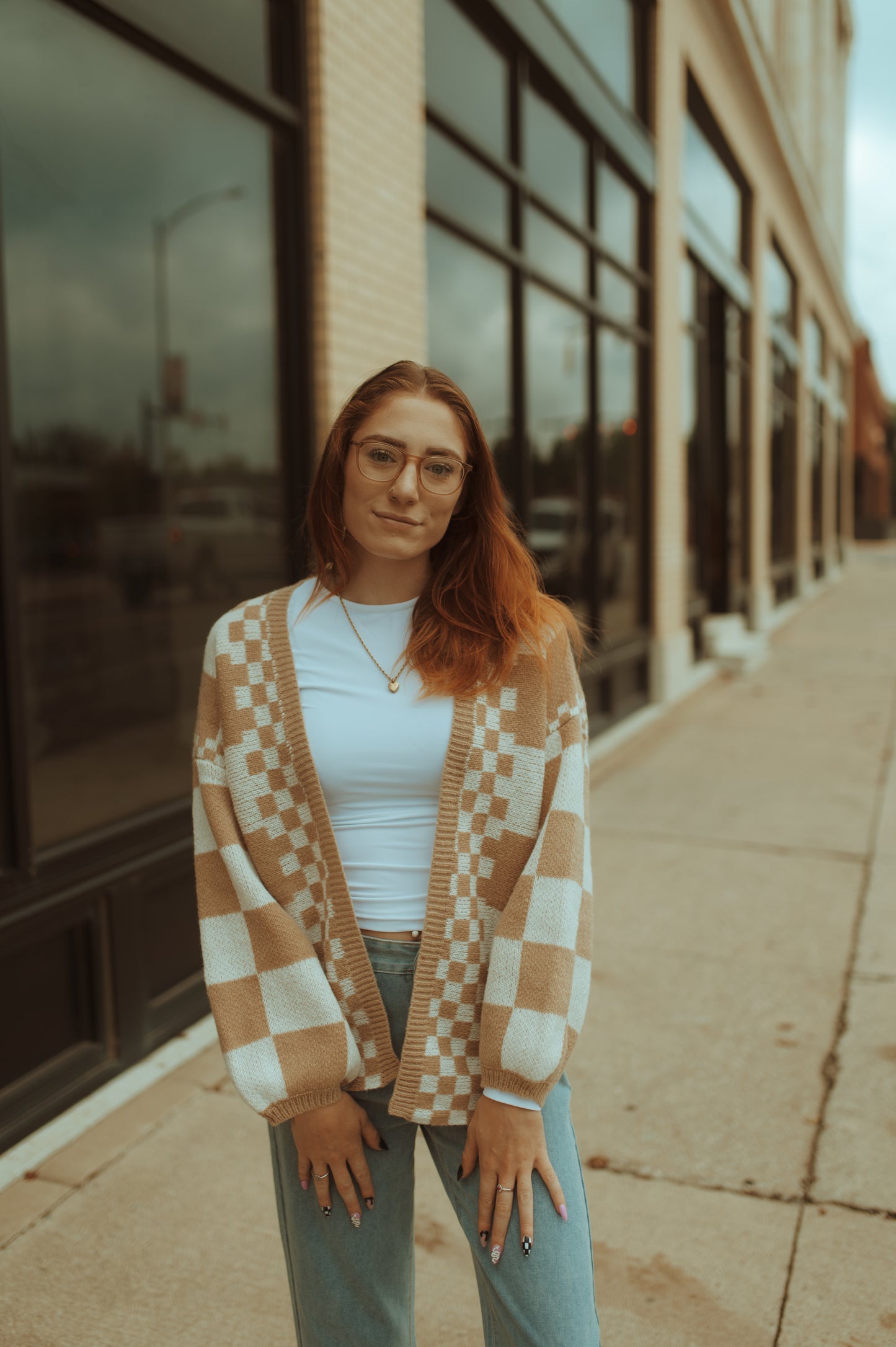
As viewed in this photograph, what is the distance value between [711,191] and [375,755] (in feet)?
40.6

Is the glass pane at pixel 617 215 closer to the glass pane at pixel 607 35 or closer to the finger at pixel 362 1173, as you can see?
the glass pane at pixel 607 35

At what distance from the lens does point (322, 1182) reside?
5.63 ft

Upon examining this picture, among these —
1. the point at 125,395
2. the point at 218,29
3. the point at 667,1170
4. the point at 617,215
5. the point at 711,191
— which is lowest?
the point at 667,1170

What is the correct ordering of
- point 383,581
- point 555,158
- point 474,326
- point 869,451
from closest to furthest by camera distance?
point 383,581, point 474,326, point 555,158, point 869,451

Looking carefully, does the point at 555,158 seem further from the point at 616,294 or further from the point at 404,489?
the point at 404,489

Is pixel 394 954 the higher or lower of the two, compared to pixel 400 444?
lower

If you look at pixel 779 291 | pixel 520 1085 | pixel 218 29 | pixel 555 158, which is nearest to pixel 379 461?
pixel 520 1085

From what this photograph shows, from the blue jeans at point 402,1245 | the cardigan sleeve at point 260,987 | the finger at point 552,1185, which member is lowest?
the blue jeans at point 402,1245

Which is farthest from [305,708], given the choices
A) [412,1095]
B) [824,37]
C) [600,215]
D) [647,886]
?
[824,37]

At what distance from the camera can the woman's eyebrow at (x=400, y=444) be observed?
1696mm

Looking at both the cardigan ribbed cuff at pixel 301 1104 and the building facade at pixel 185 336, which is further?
the building facade at pixel 185 336

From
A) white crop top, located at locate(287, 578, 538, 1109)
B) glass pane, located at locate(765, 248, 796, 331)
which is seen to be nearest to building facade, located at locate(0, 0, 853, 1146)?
white crop top, located at locate(287, 578, 538, 1109)

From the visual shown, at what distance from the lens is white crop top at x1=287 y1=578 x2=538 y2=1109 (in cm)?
169

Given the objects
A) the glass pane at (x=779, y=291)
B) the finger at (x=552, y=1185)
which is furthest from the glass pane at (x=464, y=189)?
the glass pane at (x=779, y=291)
